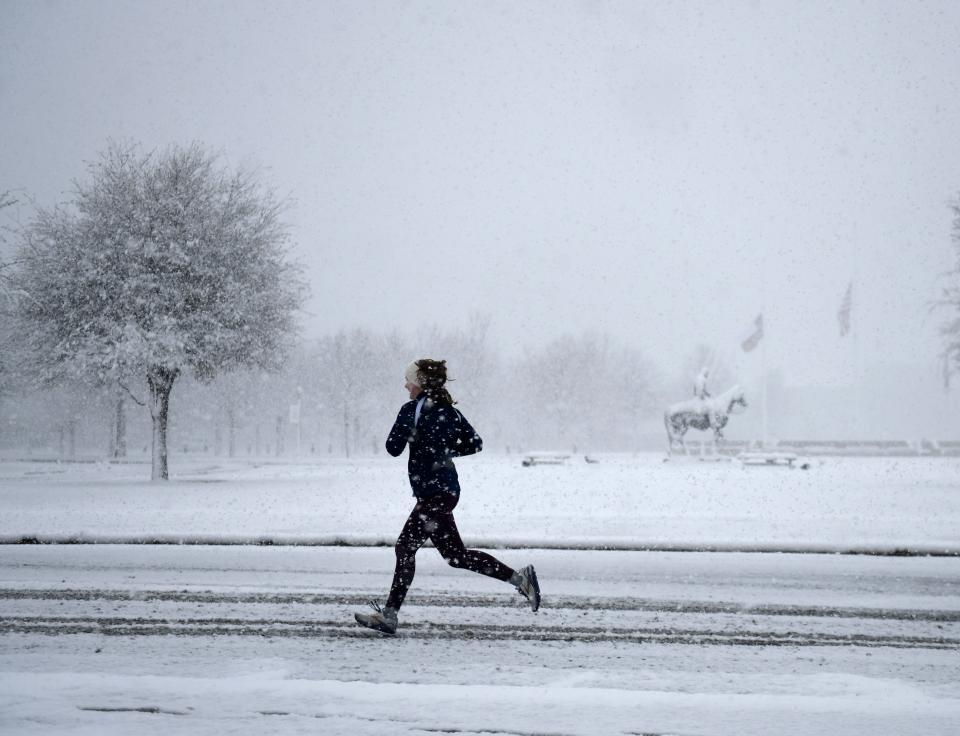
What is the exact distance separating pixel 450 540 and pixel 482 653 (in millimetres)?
994

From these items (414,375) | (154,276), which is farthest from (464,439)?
(154,276)

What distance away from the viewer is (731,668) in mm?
4438

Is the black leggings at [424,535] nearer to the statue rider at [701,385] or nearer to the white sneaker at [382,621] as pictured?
the white sneaker at [382,621]

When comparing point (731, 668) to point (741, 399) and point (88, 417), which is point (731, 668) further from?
point (88, 417)

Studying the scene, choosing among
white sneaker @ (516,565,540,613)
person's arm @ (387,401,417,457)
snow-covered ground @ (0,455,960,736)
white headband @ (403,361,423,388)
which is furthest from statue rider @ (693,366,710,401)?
person's arm @ (387,401,417,457)

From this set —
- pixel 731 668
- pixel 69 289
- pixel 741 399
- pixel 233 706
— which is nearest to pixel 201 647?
pixel 233 706

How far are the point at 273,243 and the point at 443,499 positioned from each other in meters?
19.2

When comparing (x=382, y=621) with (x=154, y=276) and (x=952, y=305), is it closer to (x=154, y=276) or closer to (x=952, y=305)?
(x=154, y=276)

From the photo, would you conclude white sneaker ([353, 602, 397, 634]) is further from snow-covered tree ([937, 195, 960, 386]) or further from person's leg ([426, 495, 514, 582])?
snow-covered tree ([937, 195, 960, 386])

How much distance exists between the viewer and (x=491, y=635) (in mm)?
5172

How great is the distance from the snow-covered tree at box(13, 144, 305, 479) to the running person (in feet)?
53.9

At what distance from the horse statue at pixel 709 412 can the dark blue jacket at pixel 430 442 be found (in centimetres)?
2511

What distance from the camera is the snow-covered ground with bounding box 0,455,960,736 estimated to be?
143 inches

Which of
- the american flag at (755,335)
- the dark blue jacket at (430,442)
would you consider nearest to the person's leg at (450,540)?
the dark blue jacket at (430,442)
